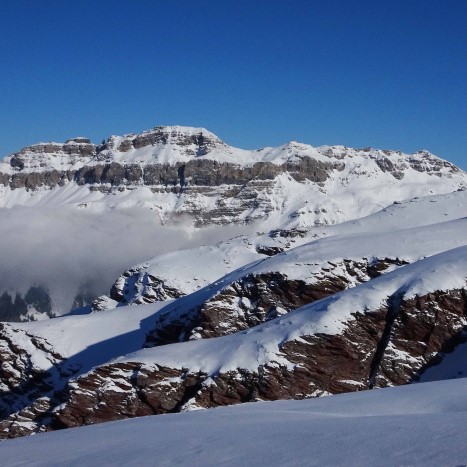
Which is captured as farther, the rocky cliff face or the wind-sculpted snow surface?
the wind-sculpted snow surface

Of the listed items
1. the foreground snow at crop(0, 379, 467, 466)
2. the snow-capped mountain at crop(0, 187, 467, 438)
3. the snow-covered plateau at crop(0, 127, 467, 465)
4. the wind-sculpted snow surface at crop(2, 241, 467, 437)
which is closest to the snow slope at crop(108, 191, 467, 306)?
the snow-covered plateau at crop(0, 127, 467, 465)

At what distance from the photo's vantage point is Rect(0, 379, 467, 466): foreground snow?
1455 centimetres

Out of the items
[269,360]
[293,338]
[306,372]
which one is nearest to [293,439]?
[269,360]

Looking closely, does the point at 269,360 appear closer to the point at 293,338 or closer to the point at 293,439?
the point at 293,338

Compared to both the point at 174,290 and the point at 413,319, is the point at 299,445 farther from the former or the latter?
the point at 174,290

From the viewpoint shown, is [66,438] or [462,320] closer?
[66,438]

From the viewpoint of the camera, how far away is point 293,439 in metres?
17.5

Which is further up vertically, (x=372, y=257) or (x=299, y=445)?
(x=372, y=257)

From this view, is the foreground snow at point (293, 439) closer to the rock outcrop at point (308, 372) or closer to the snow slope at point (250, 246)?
the rock outcrop at point (308, 372)

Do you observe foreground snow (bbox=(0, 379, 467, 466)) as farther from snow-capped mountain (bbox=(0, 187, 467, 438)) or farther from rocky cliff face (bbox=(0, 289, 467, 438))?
snow-capped mountain (bbox=(0, 187, 467, 438))

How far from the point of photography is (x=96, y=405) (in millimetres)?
49094

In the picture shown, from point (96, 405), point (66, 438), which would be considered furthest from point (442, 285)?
point (66, 438)

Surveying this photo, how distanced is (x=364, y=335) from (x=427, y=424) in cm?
3269

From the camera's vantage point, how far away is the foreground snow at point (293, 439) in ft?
47.7
